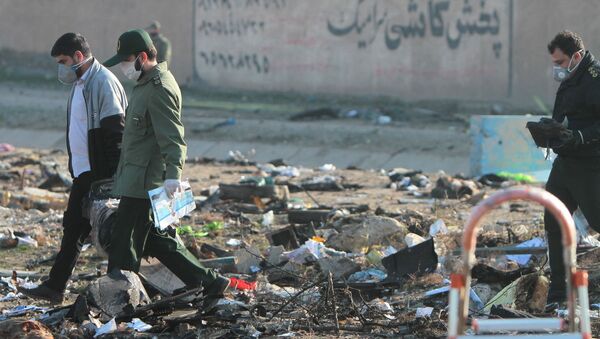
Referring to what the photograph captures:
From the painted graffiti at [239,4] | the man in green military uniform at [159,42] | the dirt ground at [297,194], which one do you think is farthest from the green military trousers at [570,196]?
the painted graffiti at [239,4]

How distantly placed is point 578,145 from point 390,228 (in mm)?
2908

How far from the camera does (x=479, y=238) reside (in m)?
9.57

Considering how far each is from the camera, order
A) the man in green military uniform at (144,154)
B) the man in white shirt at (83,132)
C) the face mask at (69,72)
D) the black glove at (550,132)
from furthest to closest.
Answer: the face mask at (69,72) < the man in white shirt at (83,132) < the black glove at (550,132) < the man in green military uniform at (144,154)

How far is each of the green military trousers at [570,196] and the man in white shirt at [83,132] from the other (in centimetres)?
265

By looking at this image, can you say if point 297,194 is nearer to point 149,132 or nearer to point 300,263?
point 300,263

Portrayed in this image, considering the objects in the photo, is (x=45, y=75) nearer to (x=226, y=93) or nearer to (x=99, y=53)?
(x=99, y=53)

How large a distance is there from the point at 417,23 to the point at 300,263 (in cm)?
1425

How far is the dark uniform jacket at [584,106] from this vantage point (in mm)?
7020

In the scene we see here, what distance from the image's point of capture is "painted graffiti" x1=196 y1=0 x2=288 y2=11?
80.5 ft

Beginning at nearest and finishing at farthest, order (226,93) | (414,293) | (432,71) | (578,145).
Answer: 1. (578,145)
2. (414,293)
3. (432,71)
4. (226,93)

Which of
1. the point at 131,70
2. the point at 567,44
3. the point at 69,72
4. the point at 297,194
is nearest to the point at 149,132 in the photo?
the point at 131,70

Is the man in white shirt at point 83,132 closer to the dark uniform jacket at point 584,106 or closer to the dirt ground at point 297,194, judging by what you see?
the dirt ground at point 297,194

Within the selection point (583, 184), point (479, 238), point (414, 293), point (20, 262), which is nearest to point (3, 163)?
point (20, 262)

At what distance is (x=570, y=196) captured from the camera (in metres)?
7.21
